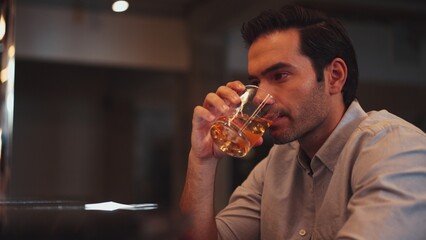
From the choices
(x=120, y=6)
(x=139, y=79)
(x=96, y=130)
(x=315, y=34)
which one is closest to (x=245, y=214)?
(x=315, y=34)

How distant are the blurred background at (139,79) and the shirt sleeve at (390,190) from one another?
111 inches

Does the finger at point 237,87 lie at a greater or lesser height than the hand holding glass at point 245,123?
greater

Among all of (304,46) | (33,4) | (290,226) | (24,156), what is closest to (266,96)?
(304,46)

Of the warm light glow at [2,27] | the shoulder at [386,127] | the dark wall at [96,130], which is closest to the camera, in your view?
the shoulder at [386,127]

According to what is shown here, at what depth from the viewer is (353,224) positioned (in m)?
0.99

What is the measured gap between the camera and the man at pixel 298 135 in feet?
4.06

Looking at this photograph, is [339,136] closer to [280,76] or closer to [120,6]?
[280,76]

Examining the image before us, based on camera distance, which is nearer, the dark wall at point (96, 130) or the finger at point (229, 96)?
the finger at point (229, 96)

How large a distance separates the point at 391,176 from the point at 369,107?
2.78 metres

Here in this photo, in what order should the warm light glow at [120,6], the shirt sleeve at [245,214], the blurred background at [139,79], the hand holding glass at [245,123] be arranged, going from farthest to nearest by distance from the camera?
the warm light glow at [120,6] < the blurred background at [139,79] < the shirt sleeve at [245,214] < the hand holding glass at [245,123]

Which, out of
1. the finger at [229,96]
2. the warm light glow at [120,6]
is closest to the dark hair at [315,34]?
the finger at [229,96]

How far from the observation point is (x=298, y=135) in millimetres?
1408

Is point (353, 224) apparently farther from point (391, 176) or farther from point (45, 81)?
point (45, 81)

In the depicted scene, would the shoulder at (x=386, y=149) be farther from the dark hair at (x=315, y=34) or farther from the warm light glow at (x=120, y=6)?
the warm light glow at (x=120, y=6)
